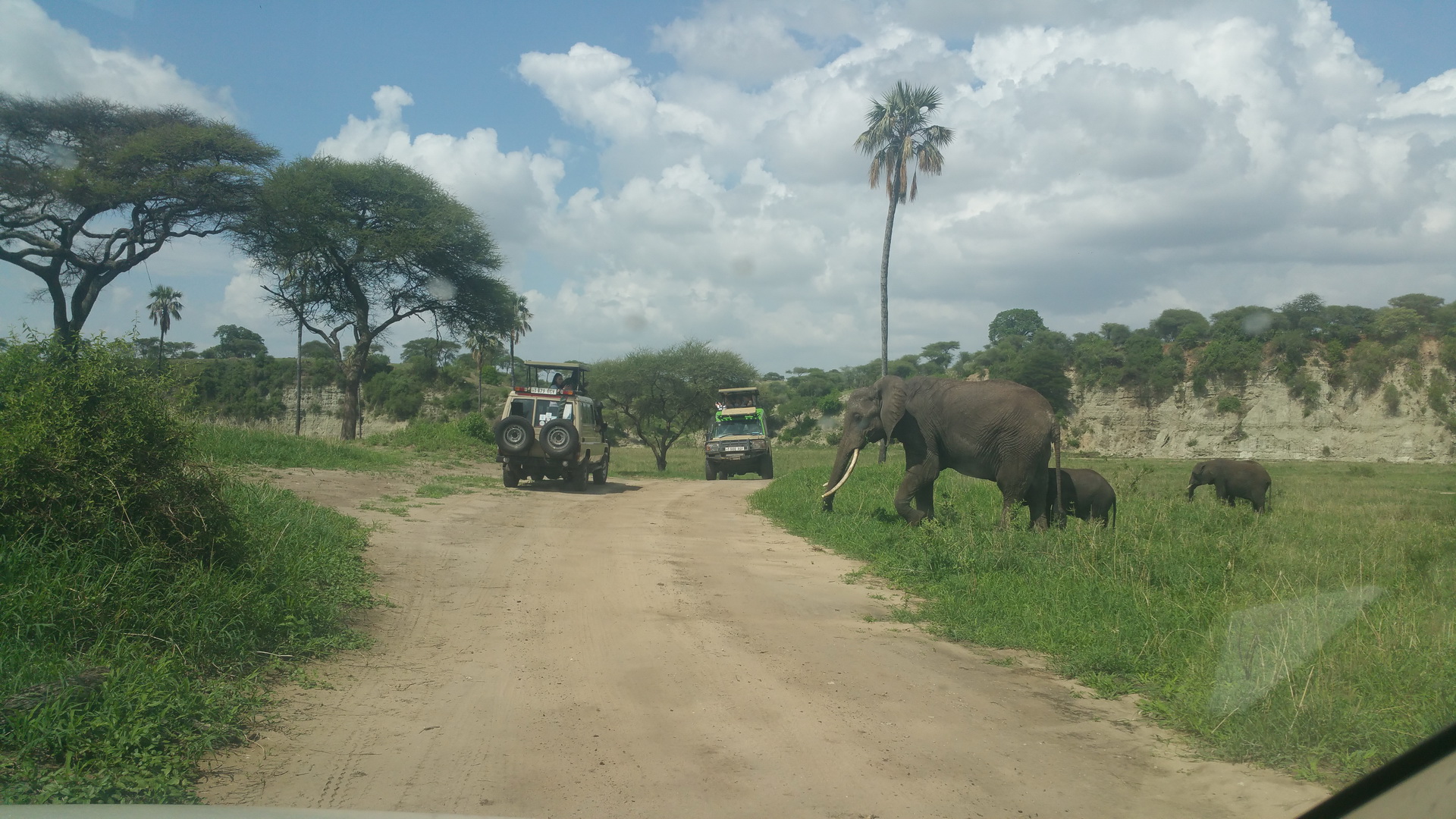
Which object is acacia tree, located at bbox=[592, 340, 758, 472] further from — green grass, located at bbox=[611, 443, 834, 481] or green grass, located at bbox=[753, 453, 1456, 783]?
green grass, located at bbox=[753, 453, 1456, 783]

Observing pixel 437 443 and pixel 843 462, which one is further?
pixel 437 443

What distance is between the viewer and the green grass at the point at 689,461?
29.2 metres

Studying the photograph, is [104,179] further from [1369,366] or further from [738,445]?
[1369,366]

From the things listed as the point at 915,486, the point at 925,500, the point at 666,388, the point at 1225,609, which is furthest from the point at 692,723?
the point at 666,388

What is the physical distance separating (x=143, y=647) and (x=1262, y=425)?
41613mm

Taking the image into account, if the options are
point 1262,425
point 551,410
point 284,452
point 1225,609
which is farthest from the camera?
point 1262,425

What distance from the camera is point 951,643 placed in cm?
674

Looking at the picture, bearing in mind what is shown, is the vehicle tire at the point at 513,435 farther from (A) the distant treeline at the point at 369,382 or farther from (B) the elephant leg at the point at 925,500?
(A) the distant treeline at the point at 369,382

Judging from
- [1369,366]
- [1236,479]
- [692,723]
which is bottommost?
[692,723]

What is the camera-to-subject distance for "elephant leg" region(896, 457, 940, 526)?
11758 millimetres

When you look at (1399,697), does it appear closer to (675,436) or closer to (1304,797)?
(1304,797)

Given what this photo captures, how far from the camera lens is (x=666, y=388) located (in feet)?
133

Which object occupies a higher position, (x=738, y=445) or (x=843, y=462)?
(x=843, y=462)

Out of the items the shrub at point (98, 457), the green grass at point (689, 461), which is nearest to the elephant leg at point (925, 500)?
the shrub at point (98, 457)
